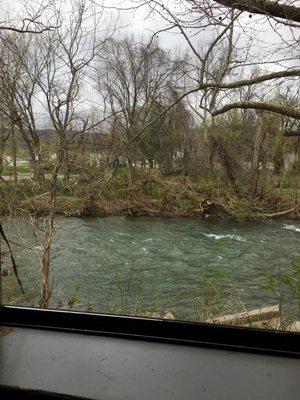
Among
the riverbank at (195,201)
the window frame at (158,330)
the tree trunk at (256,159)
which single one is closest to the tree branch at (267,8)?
the window frame at (158,330)

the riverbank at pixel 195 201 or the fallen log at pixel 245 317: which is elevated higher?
the fallen log at pixel 245 317

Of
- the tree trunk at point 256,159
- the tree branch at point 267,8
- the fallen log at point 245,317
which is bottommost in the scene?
the fallen log at point 245,317

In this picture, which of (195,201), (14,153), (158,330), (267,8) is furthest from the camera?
(195,201)

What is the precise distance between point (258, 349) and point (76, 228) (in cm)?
957

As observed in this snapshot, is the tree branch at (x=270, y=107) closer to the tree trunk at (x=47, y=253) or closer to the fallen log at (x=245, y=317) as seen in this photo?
the fallen log at (x=245, y=317)

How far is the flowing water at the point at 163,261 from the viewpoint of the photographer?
16.3 feet

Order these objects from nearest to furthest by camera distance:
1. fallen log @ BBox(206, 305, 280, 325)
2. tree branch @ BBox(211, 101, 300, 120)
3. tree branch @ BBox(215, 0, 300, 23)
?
1. tree branch @ BBox(215, 0, 300, 23)
2. fallen log @ BBox(206, 305, 280, 325)
3. tree branch @ BBox(211, 101, 300, 120)

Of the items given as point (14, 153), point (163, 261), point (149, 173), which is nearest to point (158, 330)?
point (14, 153)

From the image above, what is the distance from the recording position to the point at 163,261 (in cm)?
768

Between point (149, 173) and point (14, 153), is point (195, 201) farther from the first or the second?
point (14, 153)

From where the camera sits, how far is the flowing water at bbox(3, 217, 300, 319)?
195 inches

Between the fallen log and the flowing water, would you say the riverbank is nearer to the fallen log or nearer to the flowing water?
the flowing water

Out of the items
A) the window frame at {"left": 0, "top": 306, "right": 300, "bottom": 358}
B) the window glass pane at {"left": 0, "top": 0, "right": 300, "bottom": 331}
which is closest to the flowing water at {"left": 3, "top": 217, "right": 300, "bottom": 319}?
the window glass pane at {"left": 0, "top": 0, "right": 300, "bottom": 331}

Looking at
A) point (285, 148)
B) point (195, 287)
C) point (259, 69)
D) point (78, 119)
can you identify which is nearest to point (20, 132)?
point (78, 119)
